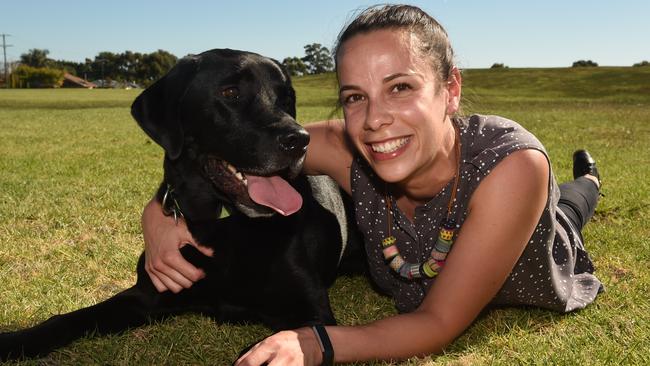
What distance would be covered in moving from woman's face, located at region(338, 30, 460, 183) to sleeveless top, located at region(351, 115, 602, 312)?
0.80 feet

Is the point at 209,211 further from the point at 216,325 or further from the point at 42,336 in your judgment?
the point at 42,336

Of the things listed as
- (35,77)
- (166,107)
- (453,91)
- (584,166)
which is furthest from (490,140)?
(35,77)

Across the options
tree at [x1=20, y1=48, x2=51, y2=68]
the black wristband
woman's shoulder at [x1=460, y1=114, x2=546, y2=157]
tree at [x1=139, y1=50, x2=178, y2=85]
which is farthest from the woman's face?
tree at [x1=20, y1=48, x2=51, y2=68]

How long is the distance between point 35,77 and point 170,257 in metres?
94.5

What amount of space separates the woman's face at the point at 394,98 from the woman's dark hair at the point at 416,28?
45 mm

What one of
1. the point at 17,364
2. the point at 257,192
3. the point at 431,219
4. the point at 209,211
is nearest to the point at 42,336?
the point at 17,364

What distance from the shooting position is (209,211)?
3.22m

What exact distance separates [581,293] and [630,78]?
53840 mm

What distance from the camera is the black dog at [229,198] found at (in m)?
3.14

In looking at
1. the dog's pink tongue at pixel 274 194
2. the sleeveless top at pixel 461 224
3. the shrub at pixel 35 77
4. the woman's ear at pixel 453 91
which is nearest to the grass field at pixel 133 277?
the sleeveless top at pixel 461 224

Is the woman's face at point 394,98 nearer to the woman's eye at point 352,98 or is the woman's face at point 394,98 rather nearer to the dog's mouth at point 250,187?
the woman's eye at point 352,98

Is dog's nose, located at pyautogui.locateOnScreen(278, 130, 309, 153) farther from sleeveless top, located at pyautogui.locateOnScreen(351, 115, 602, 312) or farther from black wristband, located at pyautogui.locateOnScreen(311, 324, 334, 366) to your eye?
black wristband, located at pyautogui.locateOnScreen(311, 324, 334, 366)

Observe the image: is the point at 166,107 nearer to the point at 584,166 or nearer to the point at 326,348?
the point at 326,348

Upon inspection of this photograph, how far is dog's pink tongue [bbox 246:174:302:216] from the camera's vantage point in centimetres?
317
